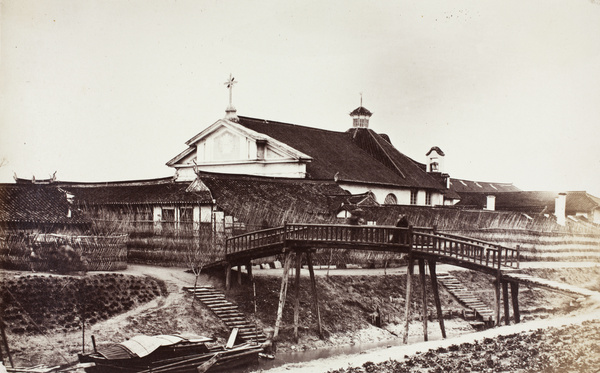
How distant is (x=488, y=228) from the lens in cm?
4397

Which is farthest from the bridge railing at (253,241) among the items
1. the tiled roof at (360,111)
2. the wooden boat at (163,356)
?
the tiled roof at (360,111)

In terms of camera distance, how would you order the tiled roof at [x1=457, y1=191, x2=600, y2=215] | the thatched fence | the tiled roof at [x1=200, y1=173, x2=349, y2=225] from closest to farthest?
the thatched fence
the tiled roof at [x1=200, y1=173, x2=349, y2=225]
the tiled roof at [x1=457, y1=191, x2=600, y2=215]

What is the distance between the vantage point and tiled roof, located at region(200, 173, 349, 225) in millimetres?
33375

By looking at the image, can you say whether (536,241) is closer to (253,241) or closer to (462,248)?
(462,248)

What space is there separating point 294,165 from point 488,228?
13.0m

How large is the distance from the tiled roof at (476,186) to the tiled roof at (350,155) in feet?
61.2

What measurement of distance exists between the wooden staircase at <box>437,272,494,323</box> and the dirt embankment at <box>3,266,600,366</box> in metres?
0.54

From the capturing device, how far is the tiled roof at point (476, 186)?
243 ft

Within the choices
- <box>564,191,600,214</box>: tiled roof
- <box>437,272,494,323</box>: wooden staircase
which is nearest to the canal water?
<box>437,272,494,323</box>: wooden staircase

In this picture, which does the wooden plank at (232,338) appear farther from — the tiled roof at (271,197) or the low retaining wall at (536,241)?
the low retaining wall at (536,241)

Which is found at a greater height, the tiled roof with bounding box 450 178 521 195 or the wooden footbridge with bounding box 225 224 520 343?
the tiled roof with bounding box 450 178 521 195

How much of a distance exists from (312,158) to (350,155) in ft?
25.4

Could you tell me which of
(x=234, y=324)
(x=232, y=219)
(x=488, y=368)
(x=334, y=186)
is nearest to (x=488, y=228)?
(x=334, y=186)

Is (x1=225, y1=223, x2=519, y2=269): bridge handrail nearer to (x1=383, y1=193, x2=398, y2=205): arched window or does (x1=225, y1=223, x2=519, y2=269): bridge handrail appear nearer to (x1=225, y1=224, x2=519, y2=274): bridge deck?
(x1=225, y1=224, x2=519, y2=274): bridge deck
